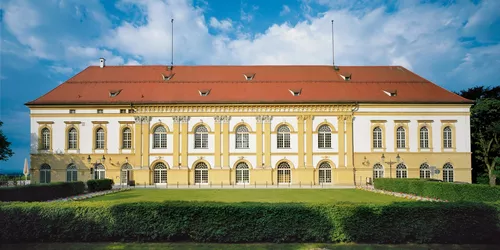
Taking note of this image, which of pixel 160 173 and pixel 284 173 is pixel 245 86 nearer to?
pixel 284 173

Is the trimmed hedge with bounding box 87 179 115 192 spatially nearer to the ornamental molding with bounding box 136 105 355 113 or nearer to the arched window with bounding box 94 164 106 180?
the arched window with bounding box 94 164 106 180

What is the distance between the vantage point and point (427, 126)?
39.8m

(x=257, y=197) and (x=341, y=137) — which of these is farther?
(x=341, y=137)

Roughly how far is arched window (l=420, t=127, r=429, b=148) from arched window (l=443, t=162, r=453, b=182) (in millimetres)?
2923

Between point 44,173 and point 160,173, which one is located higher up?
point 44,173

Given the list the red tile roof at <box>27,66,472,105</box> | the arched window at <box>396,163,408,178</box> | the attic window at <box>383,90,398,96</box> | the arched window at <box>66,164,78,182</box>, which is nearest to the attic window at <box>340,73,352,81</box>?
the red tile roof at <box>27,66,472,105</box>

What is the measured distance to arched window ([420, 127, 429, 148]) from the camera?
39.8 m

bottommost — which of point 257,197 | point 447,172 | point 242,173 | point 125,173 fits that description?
point 257,197

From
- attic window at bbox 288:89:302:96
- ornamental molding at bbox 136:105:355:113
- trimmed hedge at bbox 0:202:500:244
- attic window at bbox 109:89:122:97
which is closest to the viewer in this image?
trimmed hedge at bbox 0:202:500:244

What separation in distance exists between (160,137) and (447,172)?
31186 mm

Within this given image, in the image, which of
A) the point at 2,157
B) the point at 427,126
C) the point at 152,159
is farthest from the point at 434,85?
the point at 2,157

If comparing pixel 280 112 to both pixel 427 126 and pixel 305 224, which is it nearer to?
pixel 427 126

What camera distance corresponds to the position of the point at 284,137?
130 ft

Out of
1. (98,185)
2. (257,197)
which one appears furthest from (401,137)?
(98,185)
